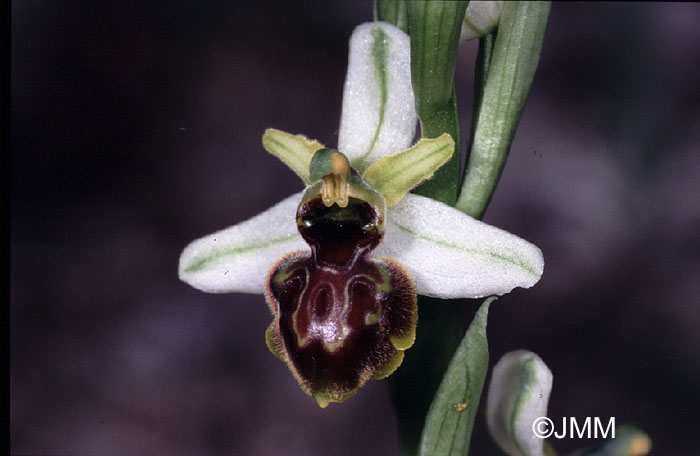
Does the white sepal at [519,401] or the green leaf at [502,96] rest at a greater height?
the green leaf at [502,96]

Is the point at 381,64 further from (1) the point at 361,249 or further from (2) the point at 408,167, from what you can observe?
(1) the point at 361,249

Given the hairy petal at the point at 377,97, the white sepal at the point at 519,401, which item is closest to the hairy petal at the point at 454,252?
the hairy petal at the point at 377,97

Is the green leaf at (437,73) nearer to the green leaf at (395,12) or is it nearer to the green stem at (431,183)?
the green stem at (431,183)

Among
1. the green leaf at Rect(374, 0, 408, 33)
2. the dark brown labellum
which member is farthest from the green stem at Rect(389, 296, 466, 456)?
the green leaf at Rect(374, 0, 408, 33)

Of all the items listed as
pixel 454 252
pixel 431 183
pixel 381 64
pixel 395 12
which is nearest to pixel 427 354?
pixel 454 252

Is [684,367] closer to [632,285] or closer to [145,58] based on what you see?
[632,285]

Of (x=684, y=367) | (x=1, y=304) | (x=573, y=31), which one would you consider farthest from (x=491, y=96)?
(x=573, y=31)
